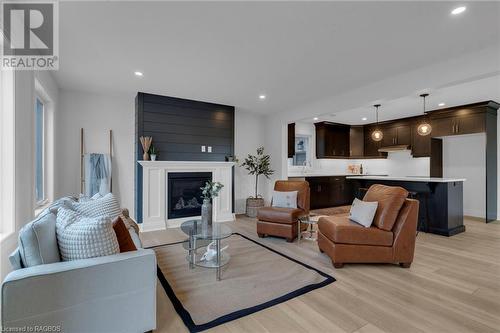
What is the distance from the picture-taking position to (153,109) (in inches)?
177

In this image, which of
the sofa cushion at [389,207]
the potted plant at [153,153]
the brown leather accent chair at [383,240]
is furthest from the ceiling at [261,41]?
the brown leather accent chair at [383,240]

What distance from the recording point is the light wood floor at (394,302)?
5.84ft

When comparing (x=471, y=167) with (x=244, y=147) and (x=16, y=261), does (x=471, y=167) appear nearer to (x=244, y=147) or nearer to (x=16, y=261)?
(x=244, y=147)

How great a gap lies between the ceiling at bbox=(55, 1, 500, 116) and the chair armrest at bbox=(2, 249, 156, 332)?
2.01 m

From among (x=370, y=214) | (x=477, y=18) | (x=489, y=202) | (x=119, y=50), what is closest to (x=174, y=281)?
(x=370, y=214)

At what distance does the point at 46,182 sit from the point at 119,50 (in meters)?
2.36

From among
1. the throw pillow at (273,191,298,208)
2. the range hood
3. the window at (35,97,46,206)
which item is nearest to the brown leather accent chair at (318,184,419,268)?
the throw pillow at (273,191,298,208)

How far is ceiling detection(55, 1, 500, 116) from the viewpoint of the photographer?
2033 mm

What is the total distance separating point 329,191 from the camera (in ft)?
22.0

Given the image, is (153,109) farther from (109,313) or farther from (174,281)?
(109,313)

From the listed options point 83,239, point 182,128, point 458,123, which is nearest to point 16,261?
point 83,239

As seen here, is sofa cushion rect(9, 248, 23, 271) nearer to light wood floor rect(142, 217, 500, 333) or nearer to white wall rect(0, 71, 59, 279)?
white wall rect(0, 71, 59, 279)

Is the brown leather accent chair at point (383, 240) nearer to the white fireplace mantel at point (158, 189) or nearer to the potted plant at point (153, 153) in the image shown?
the white fireplace mantel at point (158, 189)

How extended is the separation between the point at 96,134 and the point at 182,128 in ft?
5.01
